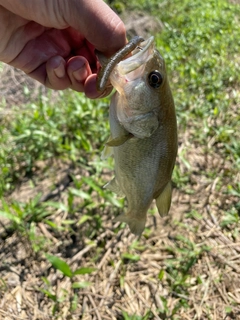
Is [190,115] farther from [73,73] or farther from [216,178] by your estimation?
[73,73]

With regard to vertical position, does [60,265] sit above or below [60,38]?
below

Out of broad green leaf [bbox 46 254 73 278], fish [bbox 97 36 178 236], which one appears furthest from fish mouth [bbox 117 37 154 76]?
broad green leaf [bbox 46 254 73 278]

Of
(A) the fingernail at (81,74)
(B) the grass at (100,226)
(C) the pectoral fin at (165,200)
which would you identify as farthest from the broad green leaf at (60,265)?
(A) the fingernail at (81,74)

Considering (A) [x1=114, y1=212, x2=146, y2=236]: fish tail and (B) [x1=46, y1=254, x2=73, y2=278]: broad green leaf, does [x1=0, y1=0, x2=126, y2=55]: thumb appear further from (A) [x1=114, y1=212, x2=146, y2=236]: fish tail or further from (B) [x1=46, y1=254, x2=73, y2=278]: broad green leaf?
(B) [x1=46, y1=254, x2=73, y2=278]: broad green leaf

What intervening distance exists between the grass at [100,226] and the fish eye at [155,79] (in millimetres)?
1698

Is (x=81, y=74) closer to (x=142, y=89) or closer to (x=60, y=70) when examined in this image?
(x=60, y=70)

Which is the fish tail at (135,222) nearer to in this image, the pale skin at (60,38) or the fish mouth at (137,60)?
the pale skin at (60,38)

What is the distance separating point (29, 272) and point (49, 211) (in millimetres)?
625

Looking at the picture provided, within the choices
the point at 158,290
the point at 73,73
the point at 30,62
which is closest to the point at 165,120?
the point at 73,73

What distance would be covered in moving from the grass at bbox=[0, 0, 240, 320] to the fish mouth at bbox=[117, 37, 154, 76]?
1746 mm

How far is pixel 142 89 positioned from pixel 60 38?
1102mm

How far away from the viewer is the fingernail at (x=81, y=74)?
103 inches

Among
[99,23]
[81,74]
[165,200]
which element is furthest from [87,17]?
[165,200]

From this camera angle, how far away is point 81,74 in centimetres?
262
